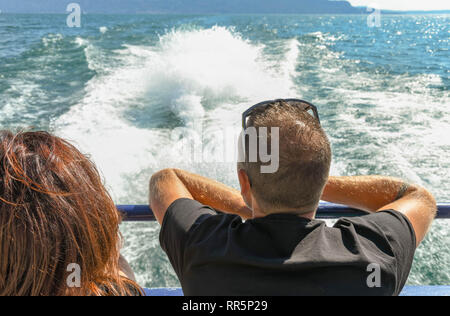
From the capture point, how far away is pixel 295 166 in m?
0.92

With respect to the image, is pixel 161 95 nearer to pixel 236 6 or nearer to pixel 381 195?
pixel 381 195

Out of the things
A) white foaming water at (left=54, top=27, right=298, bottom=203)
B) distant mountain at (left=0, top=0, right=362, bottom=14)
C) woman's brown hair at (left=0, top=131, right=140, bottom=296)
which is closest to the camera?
woman's brown hair at (left=0, top=131, right=140, bottom=296)

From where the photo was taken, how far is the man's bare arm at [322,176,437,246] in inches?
46.1

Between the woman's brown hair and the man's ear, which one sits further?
the man's ear

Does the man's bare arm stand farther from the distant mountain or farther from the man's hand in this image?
the distant mountain

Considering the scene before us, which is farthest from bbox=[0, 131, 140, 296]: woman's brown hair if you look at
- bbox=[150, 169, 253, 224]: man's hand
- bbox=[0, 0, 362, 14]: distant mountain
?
bbox=[0, 0, 362, 14]: distant mountain

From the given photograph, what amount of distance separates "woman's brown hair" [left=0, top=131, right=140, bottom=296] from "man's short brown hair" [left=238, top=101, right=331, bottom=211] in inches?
15.7

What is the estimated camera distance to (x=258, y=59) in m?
11.3

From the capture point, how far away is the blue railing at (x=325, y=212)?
1.37m

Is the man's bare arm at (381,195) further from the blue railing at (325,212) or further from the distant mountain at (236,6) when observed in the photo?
the distant mountain at (236,6)

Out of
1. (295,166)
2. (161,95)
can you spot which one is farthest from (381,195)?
(161,95)

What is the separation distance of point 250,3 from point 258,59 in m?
115

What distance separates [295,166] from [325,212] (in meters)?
0.54

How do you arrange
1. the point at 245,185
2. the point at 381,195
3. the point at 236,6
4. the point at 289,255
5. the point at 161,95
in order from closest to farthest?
the point at 289,255 < the point at 245,185 < the point at 381,195 < the point at 161,95 < the point at 236,6
